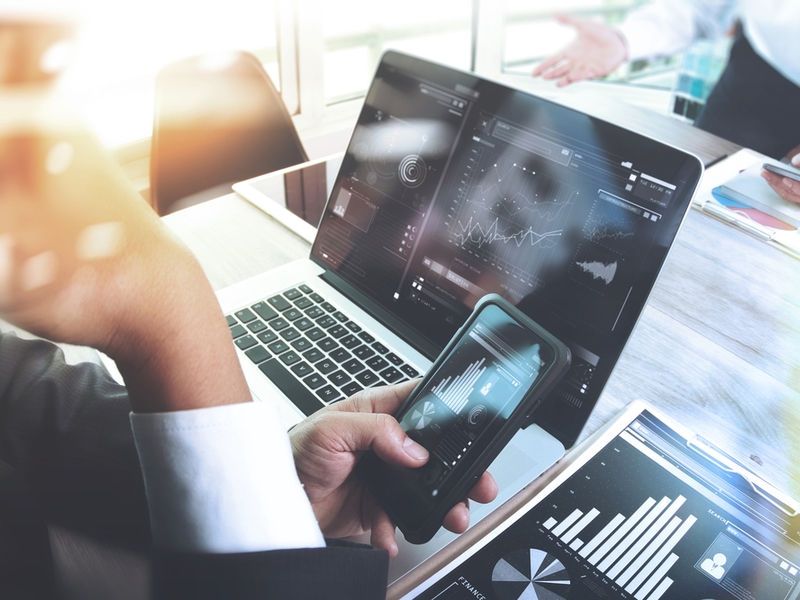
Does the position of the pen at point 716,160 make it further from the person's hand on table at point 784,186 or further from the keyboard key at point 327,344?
the keyboard key at point 327,344

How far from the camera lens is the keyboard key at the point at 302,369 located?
28.3 inches

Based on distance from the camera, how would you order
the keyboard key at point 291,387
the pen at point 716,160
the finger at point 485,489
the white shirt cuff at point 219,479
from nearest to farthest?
the white shirt cuff at point 219,479 < the finger at point 485,489 < the keyboard key at point 291,387 < the pen at point 716,160

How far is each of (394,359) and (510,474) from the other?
0.71 ft

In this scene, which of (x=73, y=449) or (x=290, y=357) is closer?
(x=73, y=449)

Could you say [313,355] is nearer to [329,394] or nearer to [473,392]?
[329,394]

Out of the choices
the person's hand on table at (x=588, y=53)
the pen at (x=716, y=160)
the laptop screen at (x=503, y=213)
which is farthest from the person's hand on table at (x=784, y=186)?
the person's hand on table at (x=588, y=53)

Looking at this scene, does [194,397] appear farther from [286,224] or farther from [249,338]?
[286,224]

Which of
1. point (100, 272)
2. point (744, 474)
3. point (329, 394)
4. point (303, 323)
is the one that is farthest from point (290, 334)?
point (744, 474)

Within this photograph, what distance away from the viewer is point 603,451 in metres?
0.61

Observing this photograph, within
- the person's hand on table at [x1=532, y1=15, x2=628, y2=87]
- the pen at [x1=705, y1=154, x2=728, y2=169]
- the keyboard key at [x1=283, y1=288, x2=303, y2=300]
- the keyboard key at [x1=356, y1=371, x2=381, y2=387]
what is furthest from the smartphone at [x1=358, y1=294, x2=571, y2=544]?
the person's hand on table at [x1=532, y1=15, x2=628, y2=87]

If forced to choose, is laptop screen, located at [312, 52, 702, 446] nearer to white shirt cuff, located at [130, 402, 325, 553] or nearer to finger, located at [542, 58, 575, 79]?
white shirt cuff, located at [130, 402, 325, 553]

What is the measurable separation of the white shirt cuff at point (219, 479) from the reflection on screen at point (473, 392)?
14 cm

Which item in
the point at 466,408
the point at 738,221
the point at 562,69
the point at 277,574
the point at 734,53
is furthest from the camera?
the point at 734,53

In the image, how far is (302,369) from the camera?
724 mm
